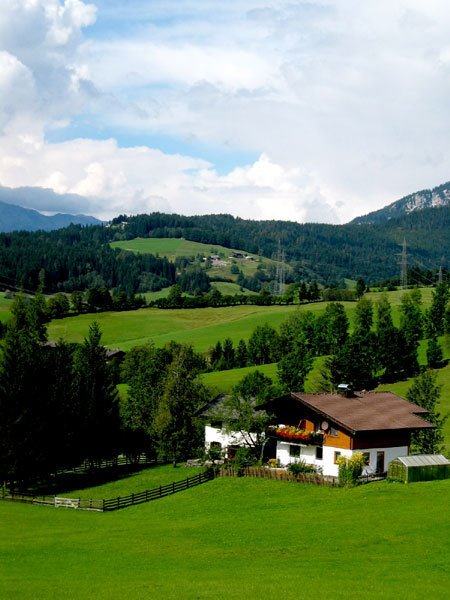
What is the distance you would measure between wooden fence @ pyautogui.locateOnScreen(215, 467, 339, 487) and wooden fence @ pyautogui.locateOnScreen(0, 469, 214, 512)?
1459 millimetres

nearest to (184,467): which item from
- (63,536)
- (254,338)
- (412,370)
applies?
(63,536)

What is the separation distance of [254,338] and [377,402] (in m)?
79.5

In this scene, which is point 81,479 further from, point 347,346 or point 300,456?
point 347,346

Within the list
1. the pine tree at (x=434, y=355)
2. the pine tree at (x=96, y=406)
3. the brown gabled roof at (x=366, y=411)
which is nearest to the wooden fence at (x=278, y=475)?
the brown gabled roof at (x=366, y=411)

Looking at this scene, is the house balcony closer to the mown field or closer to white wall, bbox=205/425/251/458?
white wall, bbox=205/425/251/458

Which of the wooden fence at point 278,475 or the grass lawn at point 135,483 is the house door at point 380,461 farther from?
the grass lawn at point 135,483

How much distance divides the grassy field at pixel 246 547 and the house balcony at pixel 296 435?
610 cm

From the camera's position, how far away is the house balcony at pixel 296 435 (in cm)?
5725

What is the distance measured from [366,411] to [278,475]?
9.30 meters

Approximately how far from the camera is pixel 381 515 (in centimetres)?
3916

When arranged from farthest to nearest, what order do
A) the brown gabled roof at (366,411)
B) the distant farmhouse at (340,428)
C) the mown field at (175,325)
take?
the mown field at (175,325) < the brown gabled roof at (366,411) < the distant farmhouse at (340,428)

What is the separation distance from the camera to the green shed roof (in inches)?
1926

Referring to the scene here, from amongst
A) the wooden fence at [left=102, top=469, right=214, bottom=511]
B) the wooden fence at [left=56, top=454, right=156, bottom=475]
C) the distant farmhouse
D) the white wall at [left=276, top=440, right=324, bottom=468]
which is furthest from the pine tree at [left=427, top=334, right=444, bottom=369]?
the wooden fence at [left=102, top=469, right=214, bottom=511]

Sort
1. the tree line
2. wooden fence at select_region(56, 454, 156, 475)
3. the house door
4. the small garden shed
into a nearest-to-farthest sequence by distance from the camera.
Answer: the small garden shed → the house door → wooden fence at select_region(56, 454, 156, 475) → the tree line
